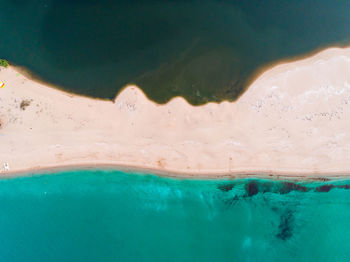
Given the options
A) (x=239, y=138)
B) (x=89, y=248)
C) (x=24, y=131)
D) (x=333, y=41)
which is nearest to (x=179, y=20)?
(x=239, y=138)

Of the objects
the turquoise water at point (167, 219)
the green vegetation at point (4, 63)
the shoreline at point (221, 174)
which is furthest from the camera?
the green vegetation at point (4, 63)

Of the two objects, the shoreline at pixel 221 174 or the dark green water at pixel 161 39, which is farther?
the dark green water at pixel 161 39

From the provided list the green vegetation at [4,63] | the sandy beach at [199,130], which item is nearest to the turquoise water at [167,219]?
the sandy beach at [199,130]

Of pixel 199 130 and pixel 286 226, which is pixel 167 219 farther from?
pixel 286 226

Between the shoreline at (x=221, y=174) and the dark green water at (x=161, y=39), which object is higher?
the dark green water at (x=161, y=39)

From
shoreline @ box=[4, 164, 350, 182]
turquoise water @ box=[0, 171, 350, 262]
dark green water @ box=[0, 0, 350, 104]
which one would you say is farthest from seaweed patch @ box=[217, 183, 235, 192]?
dark green water @ box=[0, 0, 350, 104]

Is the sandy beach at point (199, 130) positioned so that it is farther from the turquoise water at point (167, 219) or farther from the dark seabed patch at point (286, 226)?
the dark seabed patch at point (286, 226)

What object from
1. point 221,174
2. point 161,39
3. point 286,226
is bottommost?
point 286,226

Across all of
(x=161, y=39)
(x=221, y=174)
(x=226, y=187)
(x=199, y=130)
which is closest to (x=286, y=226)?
(x=226, y=187)
